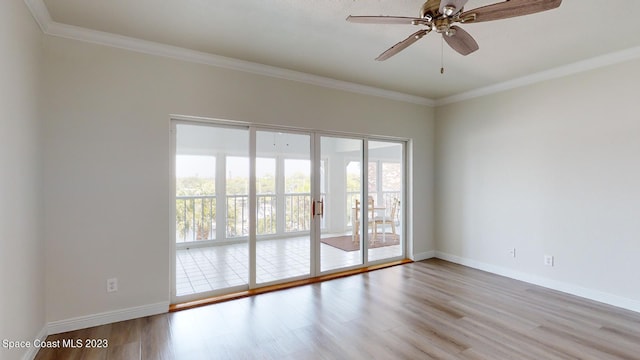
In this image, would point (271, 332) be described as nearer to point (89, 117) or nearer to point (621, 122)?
point (89, 117)

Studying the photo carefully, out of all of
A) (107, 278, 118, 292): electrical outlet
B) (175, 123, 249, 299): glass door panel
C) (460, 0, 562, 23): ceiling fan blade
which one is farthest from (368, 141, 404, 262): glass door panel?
(107, 278, 118, 292): electrical outlet

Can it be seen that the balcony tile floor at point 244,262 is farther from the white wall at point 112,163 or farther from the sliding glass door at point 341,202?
the white wall at point 112,163

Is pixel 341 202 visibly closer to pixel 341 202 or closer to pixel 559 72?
pixel 341 202

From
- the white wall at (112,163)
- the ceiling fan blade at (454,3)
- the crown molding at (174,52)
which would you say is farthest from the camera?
the white wall at (112,163)

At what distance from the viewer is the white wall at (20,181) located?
181 cm

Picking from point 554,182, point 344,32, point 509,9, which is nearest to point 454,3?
point 509,9

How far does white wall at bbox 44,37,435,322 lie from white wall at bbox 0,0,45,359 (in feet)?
0.51

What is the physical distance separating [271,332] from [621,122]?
4.19 metres

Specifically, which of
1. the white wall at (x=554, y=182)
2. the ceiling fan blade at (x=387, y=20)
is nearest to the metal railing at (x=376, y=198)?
the white wall at (x=554, y=182)

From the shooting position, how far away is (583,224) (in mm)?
3438

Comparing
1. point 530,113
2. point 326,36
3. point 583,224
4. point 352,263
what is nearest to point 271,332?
point 352,263

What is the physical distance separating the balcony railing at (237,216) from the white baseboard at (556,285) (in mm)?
2643

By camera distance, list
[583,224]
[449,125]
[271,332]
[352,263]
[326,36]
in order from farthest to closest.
Answer: [449,125] < [352,263] < [583,224] < [326,36] < [271,332]

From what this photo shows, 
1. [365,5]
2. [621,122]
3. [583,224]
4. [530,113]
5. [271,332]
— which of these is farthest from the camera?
[530,113]
